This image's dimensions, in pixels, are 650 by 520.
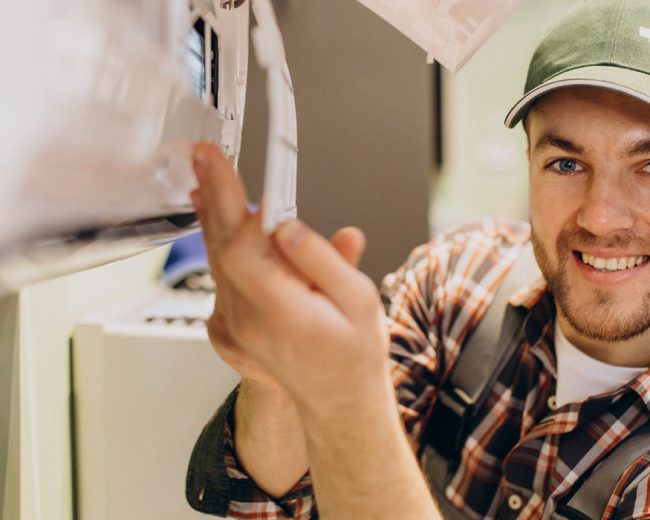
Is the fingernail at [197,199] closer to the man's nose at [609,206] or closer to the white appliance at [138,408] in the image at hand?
the white appliance at [138,408]

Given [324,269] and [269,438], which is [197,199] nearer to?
[324,269]

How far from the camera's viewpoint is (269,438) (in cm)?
79

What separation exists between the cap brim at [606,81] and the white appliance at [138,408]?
0.58 m

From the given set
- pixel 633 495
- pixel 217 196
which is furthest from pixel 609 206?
pixel 217 196

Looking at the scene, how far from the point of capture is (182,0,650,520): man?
44 cm

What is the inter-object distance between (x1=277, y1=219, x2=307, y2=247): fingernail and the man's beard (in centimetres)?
65

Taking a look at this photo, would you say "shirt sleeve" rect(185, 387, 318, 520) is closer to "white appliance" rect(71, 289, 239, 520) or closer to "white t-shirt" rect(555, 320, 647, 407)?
"white appliance" rect(71, 289, 239, 520)

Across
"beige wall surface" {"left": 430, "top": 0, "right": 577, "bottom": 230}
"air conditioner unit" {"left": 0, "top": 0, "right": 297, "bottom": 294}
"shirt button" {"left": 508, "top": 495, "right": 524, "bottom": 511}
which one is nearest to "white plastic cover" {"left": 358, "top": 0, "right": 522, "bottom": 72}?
"air conditioner unit" {"left": 0, "top": 0, "right": 297, "bottom": 294}

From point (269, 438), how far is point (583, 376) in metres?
0.48

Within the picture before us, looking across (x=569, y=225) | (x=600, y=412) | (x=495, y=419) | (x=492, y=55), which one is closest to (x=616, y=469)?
(x=600, y=412)

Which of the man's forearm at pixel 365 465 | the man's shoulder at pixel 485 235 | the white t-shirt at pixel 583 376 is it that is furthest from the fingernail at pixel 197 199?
the man's shoulder at pixel 485 235

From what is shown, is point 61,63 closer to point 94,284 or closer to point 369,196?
point 94,284

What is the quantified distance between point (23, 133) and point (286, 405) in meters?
0.53

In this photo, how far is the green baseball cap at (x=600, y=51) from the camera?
0.81 meters
